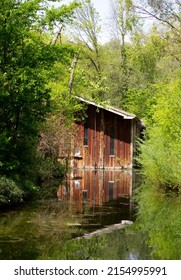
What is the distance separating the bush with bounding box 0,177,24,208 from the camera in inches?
565

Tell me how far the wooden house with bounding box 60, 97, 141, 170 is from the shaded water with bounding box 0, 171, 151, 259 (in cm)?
1765

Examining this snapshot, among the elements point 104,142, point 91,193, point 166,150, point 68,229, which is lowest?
point 68,229

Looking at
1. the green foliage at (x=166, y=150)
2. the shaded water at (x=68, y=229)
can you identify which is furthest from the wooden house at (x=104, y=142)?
the shaded water at (x=68, y=229)

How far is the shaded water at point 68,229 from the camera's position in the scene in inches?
382

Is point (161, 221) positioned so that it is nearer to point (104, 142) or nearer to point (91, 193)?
point (91, 193)

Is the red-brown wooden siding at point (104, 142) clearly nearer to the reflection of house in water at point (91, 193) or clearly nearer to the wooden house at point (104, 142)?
the wooden house at point (104, 142)

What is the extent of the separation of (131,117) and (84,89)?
3.86 meters

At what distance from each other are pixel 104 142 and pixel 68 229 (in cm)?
2497

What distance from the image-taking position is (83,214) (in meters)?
14.3

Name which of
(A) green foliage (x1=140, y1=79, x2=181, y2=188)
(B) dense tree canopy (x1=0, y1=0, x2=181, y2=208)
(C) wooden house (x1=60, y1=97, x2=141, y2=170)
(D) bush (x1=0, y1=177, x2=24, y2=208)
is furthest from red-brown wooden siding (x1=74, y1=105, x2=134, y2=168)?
(D) bush (x1=0, y1=177, x2=24, y2=208)

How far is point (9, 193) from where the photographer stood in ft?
47.8

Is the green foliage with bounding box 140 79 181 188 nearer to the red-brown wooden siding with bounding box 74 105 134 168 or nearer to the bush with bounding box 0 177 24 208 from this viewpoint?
the bush with bounding box 0 177 24 208

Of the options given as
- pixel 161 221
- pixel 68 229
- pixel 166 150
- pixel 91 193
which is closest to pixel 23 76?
pixel 68 229
